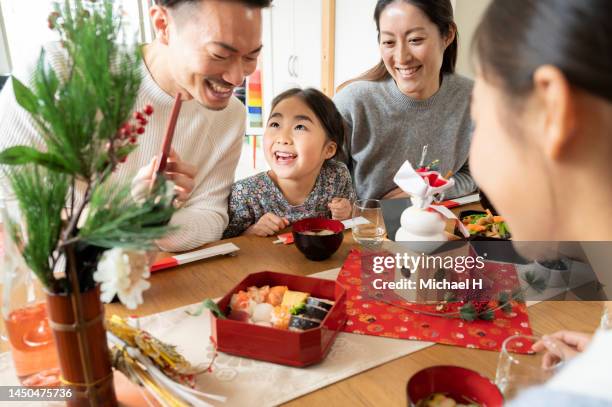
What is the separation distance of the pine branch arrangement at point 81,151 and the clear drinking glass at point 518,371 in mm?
531

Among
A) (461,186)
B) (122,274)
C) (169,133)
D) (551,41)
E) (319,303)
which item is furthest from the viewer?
(461,186)

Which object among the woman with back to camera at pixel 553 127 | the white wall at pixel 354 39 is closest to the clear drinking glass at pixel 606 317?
the woman with back to camera at pixel 553 127

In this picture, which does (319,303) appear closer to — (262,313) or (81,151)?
(262,313)

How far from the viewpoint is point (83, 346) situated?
0.63m

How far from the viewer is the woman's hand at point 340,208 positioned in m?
1.58

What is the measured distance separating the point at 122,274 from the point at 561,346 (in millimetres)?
673

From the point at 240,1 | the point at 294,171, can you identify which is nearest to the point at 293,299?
the point at 240,1

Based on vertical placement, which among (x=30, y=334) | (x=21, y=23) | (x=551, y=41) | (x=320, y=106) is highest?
(x=21, y=23)

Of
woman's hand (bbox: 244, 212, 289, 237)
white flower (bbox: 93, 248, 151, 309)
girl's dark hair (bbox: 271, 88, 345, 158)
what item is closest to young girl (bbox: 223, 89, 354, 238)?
girl's dark hair (bbox: 271, 88, 345, 158)

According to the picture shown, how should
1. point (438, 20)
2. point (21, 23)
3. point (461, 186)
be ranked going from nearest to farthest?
point (438, 20) < point (461, 186) < point (21, 23)

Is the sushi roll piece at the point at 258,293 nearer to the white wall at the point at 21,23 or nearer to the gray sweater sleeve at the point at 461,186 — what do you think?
the gray sweater sleeve at the point at 461,186

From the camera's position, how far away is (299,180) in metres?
1.63

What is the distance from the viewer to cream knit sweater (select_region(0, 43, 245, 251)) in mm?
1172

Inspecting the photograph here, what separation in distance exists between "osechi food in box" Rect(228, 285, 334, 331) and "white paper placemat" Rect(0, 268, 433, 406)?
0.06 meters
